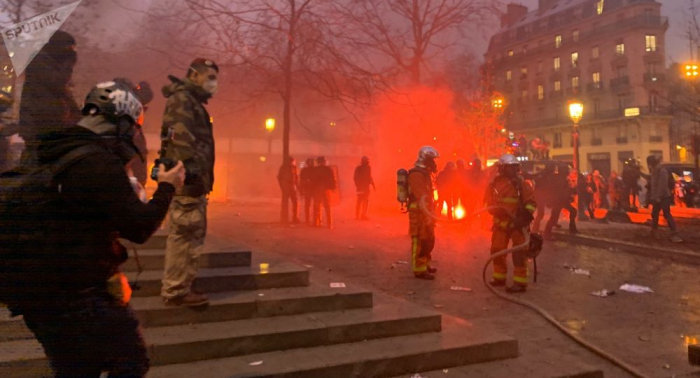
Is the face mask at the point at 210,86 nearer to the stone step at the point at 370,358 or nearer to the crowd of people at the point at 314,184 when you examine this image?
the stone step at the point at 370,358

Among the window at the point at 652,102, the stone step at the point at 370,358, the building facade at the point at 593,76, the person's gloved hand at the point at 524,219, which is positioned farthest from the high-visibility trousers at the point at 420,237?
the window at the point at 652,102

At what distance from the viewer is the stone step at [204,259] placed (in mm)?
4484

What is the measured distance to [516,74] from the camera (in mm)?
59562

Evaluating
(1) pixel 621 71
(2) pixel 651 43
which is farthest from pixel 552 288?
(2) pixel 651 43

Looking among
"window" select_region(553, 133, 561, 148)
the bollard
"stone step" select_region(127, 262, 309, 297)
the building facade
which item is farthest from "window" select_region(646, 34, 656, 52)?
"stone step" select_region(127, 262, 309, 297)

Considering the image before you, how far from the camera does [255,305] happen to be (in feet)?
13.2

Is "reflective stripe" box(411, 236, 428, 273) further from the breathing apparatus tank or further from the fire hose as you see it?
the breathing apparatus tank

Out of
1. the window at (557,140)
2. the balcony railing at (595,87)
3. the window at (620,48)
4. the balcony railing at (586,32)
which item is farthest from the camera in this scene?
the window at (557,140)

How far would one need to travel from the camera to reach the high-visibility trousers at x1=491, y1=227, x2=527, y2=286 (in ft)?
20.7

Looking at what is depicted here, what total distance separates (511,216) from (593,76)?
51859mm

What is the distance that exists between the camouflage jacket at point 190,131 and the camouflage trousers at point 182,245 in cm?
15

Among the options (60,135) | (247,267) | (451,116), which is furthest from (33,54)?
(451,116)

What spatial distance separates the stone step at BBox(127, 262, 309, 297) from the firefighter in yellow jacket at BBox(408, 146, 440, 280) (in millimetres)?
2342

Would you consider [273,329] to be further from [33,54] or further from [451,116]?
[451,116]
